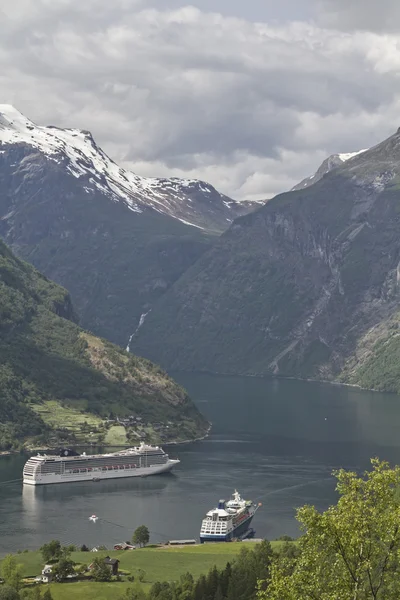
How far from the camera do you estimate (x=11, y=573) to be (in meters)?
121

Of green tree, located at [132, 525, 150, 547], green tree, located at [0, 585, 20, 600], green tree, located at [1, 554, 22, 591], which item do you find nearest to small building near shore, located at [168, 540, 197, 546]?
green tree, located at [132, 525, 150, 547]

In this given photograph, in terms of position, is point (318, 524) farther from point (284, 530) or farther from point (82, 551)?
point (284, 530)

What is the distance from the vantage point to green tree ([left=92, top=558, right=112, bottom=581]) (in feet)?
414

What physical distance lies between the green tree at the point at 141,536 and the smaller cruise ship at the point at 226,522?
14187mm

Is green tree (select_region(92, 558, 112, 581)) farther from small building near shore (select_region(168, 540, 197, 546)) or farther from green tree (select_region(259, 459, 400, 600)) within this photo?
green tree (select_region(259, 459, 400, 600))

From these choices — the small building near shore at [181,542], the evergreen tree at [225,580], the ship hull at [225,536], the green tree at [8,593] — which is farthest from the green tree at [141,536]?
the evergreen tree at [225,580]

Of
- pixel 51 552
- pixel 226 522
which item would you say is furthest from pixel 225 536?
pixel 51 552

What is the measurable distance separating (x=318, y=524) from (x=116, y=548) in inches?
4870

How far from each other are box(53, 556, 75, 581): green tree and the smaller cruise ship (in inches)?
1805

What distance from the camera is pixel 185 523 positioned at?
594 ft

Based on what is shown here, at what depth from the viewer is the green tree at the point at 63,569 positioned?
4975 inches

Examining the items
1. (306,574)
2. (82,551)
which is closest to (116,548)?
(82,551)

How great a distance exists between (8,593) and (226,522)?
70405 mm

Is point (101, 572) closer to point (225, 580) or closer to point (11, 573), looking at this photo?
point (11, 573)
